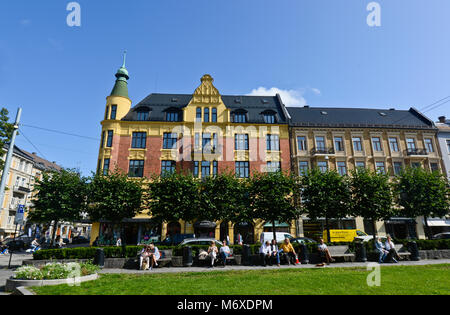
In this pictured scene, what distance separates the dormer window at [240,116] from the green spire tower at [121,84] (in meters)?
14.4

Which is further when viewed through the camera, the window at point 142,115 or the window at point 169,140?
the window at point 142,115

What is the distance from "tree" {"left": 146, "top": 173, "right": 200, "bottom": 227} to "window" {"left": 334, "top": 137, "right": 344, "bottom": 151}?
19220 millimetres

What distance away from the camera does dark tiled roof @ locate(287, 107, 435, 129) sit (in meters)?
33.0

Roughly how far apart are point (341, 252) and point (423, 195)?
14.5m

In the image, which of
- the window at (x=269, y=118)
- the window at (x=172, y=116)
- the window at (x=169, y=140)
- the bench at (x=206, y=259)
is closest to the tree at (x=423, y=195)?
the window at (x=269, y=118)

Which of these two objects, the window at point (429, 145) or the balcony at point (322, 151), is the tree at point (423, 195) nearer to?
the balcony at point (322, 151)

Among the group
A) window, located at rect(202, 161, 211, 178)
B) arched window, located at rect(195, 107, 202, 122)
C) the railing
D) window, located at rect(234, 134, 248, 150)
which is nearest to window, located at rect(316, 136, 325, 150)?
the railing

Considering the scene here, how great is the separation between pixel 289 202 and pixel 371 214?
23.9 feet

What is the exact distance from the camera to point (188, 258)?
1495 cm

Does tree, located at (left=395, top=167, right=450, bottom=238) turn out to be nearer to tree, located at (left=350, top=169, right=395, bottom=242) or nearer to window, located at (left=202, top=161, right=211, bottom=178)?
tree, located at (left=350, top=169, right=395, bottom=242)

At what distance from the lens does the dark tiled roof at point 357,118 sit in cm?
3300

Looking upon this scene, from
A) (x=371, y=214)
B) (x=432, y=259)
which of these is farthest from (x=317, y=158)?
(x=432, y=259)

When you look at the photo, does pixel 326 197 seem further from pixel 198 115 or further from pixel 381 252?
pixel 198 115
